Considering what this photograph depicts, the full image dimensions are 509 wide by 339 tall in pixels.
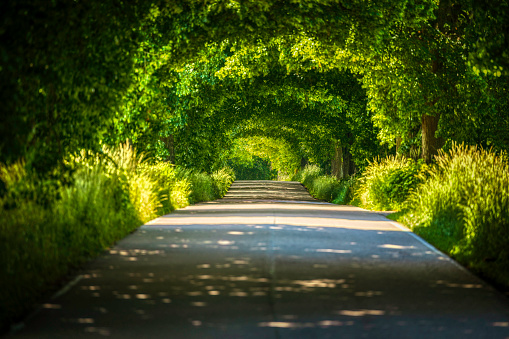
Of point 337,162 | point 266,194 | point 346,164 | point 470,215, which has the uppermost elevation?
point 337,162

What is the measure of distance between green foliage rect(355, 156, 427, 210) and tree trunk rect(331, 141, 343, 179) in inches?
748

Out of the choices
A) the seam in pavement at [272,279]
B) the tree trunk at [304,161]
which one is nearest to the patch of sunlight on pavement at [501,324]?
the seam in pavement at [272,279]

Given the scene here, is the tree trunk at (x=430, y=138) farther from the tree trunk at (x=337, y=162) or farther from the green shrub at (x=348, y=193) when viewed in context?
the tree trunk at (x=337, y=162)

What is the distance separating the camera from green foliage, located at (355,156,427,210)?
87.7 feet

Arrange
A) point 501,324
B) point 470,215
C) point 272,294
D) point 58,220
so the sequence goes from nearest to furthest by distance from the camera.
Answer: point 501,324 → point 272,294 → point 58,220 → point 470,215

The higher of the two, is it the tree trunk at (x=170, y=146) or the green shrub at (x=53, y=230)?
the tree trunk at (x=170, y=146)

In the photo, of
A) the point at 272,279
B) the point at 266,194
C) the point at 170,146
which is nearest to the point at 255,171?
the point at 266,194

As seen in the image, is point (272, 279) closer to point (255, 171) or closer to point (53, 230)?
point (53, 230)

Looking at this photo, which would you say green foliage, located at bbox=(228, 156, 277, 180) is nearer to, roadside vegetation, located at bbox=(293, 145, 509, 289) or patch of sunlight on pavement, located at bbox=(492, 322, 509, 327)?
roadside vegetation, located at bbox=(293, 145, 509, 289)

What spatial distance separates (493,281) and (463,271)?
64 cm

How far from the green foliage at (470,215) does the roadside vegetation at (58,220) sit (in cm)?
587

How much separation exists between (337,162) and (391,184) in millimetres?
24153

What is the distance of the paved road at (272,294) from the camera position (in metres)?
7.46

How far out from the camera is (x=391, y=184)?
2753 cm
